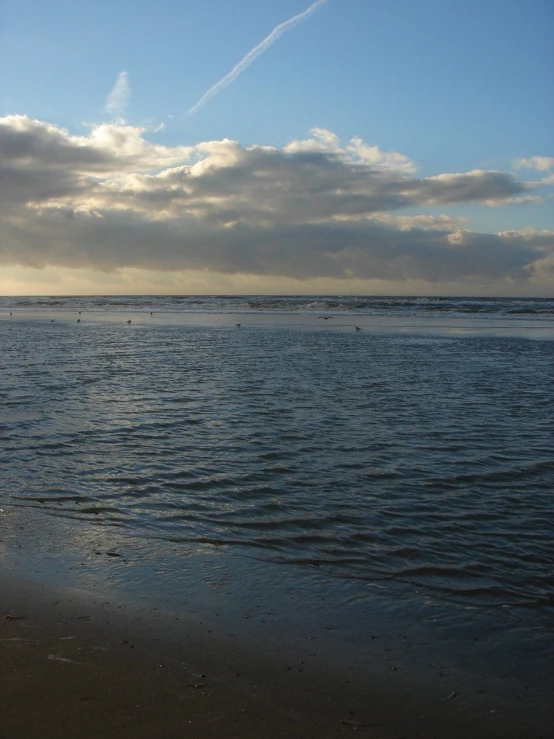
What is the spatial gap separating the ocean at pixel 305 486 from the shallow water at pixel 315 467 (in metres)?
0.03

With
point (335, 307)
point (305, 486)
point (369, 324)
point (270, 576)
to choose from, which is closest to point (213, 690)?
point (270, 576)

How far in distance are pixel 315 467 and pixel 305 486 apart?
3.06 ft

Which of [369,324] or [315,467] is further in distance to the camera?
[369,324]

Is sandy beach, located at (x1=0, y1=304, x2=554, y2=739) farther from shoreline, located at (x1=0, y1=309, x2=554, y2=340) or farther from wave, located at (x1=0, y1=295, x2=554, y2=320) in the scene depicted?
wave, located at (x1=0, y1=295, x2=554, y2=320)

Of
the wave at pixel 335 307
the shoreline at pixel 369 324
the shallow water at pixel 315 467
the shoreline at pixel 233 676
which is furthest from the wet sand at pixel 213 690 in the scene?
the wave at pixel 335 307

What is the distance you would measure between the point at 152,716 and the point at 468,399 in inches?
521

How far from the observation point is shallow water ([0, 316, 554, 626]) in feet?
20.4

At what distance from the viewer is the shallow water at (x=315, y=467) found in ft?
20.4

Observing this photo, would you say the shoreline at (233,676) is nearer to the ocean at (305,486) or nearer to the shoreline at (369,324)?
the ocean at (305,486)

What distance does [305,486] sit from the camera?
8352mm

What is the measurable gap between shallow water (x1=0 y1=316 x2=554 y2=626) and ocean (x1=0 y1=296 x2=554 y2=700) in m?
0.03

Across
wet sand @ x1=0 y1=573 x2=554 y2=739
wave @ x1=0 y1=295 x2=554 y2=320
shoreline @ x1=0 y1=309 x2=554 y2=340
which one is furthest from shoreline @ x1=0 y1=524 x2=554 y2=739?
wave @ x1=0 y1=295 x2=554 y2=320

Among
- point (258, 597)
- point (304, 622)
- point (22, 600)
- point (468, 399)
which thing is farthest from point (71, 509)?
point (468, 399)

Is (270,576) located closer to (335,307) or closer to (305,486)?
(305,486)
